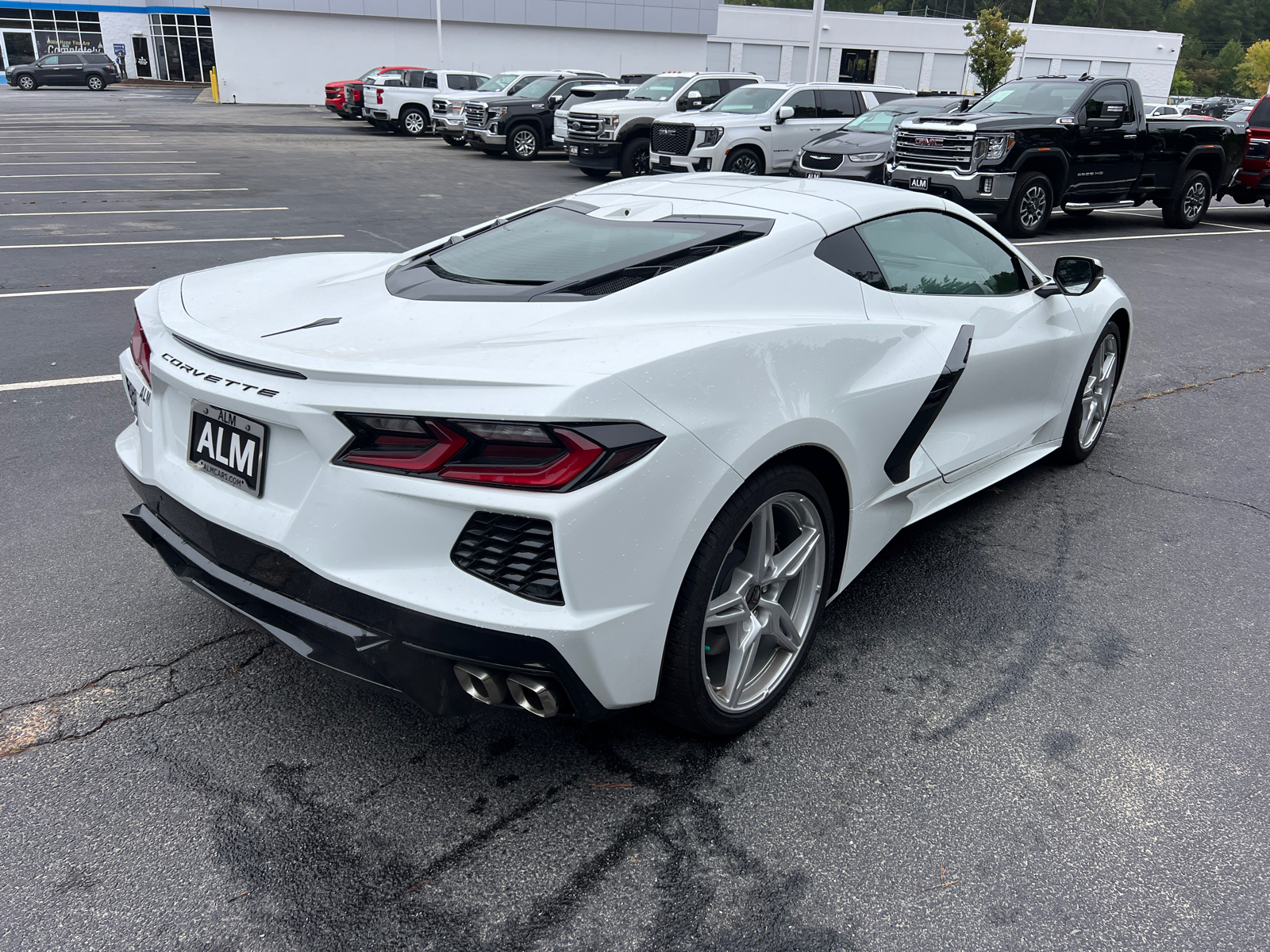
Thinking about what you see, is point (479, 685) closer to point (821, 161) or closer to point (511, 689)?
point (511, 689)

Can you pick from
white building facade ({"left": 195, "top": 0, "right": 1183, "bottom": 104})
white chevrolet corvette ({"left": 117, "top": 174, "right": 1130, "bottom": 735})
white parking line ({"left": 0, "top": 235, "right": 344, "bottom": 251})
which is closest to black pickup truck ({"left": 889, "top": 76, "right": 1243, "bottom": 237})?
white parking line ({"left": 0, "top": 235, "right": 344, "bottom": 251})

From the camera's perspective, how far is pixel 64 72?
44.4 metres

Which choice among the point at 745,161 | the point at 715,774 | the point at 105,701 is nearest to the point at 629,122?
the point at 745,161

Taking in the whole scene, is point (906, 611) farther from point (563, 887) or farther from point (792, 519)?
point (563, 887)

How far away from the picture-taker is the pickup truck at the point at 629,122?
17047 mm

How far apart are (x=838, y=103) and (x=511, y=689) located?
16.8 metres

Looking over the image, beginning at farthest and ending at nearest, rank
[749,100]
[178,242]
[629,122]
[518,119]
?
[518,119], [629,122], [749,100], [178,242]

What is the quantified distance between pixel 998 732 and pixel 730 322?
55.8 inches

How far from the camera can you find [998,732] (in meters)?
2.76

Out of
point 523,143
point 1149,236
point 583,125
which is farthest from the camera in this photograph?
point 523,143

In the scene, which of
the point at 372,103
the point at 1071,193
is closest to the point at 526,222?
the point at 1071,193

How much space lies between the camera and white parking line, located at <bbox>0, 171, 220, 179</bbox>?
1474cm

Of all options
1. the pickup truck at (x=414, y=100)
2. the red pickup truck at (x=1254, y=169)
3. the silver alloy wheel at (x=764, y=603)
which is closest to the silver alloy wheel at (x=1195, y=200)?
the red pickup truck at (x=1254, y=169)

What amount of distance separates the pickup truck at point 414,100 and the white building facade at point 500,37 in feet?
39.5
